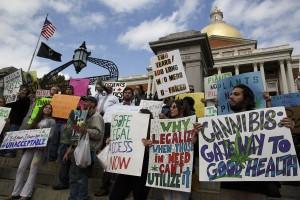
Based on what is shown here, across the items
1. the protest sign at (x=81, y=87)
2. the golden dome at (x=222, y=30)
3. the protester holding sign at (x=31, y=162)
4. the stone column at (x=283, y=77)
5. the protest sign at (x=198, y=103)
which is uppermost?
the golden dome at (x=222, y=30)

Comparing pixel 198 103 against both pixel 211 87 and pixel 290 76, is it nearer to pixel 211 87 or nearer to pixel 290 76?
pixel 211 87

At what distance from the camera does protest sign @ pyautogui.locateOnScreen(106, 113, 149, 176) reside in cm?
414

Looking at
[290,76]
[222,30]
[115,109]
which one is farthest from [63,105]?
[222,30]

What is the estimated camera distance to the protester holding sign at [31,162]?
525 centimetres

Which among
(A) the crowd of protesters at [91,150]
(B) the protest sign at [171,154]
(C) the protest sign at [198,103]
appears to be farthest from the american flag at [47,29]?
(B) the protest sign at [171,154]

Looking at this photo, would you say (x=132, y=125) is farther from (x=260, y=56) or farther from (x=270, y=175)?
(x=260, y=56)

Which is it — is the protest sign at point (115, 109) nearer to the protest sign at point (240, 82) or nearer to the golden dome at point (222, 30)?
the protest sign at point (240, 82)

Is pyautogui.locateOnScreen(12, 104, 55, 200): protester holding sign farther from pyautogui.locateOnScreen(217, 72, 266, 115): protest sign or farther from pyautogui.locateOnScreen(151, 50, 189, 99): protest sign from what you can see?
pyautogui.locateOnScreen(217, 72, 266, 115): protest sign

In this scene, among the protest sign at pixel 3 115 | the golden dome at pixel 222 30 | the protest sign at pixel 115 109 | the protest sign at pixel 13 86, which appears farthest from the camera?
the golden dome at pixel 222 30

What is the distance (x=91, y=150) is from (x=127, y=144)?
0.68 metres

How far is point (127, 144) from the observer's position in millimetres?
4336

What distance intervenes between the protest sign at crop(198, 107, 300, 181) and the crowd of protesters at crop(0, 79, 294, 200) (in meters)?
0.09

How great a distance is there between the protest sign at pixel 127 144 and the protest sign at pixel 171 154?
0.15m

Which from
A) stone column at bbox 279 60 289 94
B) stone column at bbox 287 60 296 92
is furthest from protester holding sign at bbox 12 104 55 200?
stone column at bbox 287 60 296 92
